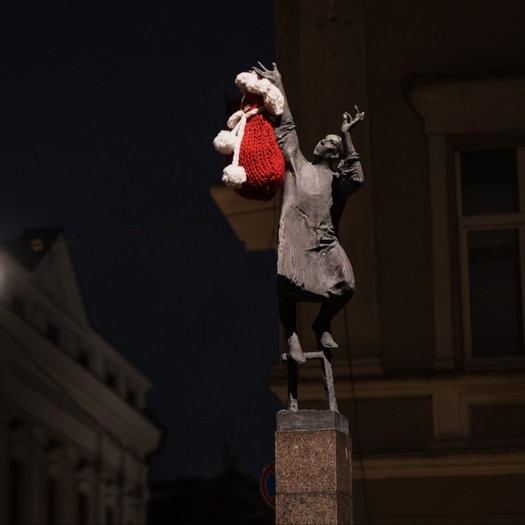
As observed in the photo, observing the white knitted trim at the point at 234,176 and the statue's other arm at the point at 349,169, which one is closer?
the white knitted trim at the point at 234,176

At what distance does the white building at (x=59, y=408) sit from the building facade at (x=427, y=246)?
18679 millimetres

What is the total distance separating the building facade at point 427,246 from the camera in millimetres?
17422

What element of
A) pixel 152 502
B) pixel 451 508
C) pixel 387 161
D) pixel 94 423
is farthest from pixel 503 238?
pixel 152 502

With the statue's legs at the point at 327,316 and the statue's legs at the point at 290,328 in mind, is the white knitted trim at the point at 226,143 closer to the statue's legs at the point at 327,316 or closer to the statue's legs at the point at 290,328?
the statue's legs at the point at 290,328

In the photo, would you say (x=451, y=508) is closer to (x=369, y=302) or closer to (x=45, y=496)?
(x=369, y=302)

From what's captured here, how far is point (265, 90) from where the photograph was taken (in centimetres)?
1280

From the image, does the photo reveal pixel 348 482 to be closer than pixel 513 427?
Yes

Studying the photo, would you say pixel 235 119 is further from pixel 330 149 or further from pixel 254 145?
pixel 330 149

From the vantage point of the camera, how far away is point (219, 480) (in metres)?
67.4

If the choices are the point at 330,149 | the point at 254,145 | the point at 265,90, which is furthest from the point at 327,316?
the point at 265,90

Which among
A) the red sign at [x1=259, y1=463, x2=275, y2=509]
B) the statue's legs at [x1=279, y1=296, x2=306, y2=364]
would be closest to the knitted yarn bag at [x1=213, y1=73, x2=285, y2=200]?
the statue's legs at [x1=279, y1=296, x2=306, y2=364]

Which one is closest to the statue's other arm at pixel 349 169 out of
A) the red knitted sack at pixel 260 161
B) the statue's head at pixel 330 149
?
the statue's head at pixel 330 149

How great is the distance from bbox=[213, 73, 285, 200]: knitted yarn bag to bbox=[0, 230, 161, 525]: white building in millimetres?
24001

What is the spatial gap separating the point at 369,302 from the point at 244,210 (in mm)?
4351
